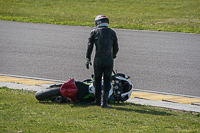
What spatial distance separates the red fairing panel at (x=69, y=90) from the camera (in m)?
6.91

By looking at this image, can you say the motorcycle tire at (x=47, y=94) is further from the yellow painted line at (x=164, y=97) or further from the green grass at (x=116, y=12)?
the green grass at (x=116, y=12)

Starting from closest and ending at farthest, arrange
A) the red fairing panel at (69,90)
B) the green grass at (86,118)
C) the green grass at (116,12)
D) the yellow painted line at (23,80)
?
the green grass at (86,118), the red fairing panel at (69,90), the yellow painted line at (23,80), the green grass at (116,12)

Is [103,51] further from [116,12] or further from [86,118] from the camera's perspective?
[116,12]

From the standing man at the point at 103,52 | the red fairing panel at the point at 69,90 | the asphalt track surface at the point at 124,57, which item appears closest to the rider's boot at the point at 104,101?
the standing man at the point at 103,52

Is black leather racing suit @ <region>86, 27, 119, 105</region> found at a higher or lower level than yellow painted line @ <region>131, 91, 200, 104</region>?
higher

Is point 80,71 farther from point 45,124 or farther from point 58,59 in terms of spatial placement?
point 45,124

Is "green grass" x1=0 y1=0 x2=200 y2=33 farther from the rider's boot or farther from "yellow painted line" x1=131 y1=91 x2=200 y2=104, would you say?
the rider's boot

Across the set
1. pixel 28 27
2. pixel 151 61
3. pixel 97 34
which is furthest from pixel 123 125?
pixel 28 27

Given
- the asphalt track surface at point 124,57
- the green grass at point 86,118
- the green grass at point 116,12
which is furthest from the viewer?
the green grass at point 116,12

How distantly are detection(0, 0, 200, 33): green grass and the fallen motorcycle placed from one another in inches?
591

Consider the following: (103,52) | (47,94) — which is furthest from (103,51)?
(47,94)

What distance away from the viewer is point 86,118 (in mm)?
5789

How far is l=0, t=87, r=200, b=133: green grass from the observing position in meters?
5.20

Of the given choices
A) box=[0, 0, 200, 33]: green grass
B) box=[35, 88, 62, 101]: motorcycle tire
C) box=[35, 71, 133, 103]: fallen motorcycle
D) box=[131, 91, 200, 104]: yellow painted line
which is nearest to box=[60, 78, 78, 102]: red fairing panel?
box=[35, 71, 133, 103]: fallen motorcycle
